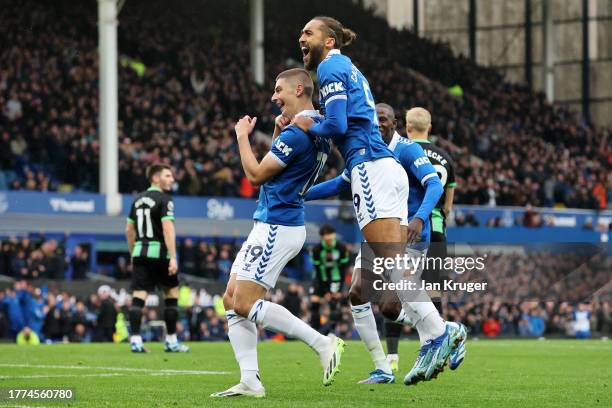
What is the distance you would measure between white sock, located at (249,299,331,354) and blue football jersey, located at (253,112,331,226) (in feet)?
1.75

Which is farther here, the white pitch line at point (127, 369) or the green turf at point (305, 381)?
the white pitch line at point (127, 369)

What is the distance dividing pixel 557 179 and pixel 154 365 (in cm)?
3065

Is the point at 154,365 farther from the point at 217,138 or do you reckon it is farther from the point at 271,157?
the point at 217,138

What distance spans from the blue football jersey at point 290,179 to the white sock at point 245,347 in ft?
2.19

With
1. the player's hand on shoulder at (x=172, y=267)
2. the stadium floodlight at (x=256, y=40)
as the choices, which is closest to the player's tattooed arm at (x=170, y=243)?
the player's hand on shoulder at (x=172, y=267)

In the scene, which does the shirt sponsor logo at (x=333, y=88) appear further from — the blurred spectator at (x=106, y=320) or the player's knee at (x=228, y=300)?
the blurred spectator at (x=106, y=320)

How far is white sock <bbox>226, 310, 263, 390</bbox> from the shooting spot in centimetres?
773

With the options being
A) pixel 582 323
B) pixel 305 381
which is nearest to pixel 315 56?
pixel 305 381

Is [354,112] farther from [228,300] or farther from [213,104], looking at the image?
[213,104]

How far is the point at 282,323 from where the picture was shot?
25.2 feet

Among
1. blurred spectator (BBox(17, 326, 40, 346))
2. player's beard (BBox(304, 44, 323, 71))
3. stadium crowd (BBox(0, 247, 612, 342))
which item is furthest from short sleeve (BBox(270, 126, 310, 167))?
blurred spectator (BBox(17, 326, 40, 346))

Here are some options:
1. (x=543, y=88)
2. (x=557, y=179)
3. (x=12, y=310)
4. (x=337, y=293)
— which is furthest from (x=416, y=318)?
(x=543, y=88)

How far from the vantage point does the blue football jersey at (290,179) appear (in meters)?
7.71

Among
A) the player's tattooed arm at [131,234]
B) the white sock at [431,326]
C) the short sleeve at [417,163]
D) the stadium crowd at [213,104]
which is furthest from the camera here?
the stadium crowd at [213,104]
